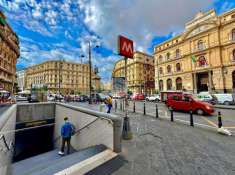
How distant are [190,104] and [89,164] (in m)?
12.3

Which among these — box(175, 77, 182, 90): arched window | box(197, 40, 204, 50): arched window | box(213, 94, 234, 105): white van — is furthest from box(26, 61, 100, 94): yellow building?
box(213, 94, 234, 105): white van

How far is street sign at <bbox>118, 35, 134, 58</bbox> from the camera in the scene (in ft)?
18.4

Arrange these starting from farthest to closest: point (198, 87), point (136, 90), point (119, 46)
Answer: point (136, 90)
point (198, 87)
point (119, 46)

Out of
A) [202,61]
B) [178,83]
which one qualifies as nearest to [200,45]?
[202,61]

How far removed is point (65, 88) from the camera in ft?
282

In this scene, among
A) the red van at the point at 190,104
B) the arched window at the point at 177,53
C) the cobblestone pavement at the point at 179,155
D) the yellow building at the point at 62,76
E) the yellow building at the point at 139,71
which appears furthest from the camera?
the yellow building at the point at 62,76

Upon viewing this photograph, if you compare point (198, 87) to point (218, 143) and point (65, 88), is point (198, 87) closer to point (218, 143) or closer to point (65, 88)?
point (218, 143)

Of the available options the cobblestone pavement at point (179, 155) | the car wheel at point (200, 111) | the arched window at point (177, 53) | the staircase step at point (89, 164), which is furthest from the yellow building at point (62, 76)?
the staircase step at point (89, 164)

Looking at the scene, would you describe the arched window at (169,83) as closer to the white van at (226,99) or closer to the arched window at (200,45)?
the arched window at (200,45)

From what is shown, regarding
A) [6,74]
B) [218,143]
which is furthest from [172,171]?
[6,74]

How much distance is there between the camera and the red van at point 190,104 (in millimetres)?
12181

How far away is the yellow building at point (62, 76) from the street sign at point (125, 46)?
73.4 m

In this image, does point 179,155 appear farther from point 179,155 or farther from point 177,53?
point 177,53

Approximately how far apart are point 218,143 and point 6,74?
5139 centimetres
